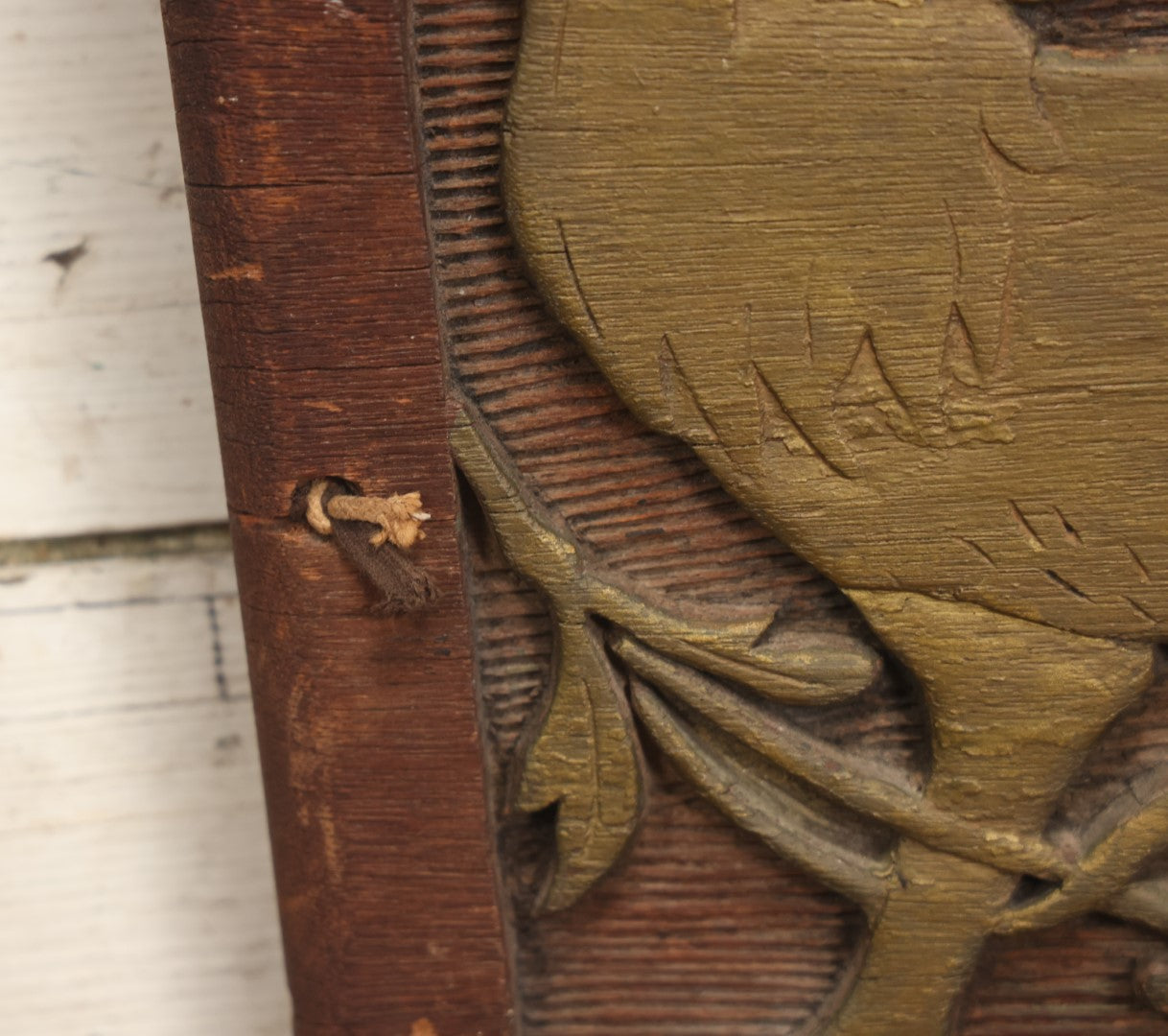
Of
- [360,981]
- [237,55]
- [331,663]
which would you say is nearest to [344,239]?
[237,55]

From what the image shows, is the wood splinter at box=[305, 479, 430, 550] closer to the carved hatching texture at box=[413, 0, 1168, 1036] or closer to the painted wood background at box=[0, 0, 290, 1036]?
the carved hatching texture at box=[413, 0, 1168, 1036]

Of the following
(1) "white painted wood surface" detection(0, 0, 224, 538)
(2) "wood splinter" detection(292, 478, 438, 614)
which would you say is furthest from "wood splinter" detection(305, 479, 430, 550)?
(1) "white painted wood surface" detection(0, 0, 224, 538)

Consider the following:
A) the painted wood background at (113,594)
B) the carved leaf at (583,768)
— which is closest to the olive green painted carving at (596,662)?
the carved leaf at (583,768)

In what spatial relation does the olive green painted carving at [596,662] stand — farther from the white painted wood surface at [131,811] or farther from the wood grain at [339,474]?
the white painted wood surface at [131,811]

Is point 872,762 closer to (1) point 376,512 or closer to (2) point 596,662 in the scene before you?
(2) point 596,662

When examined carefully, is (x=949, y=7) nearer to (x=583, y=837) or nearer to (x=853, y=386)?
(x=853, y=386)
